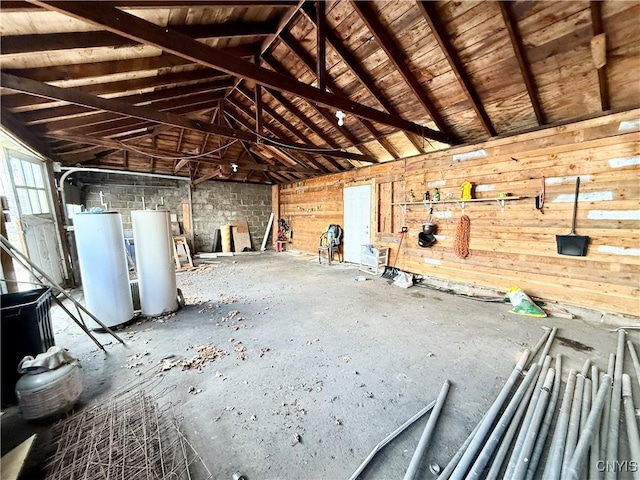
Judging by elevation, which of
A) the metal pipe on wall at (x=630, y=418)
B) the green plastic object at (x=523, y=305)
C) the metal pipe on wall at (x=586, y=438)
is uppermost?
the metal pipe on wall at (x=586, y=438)

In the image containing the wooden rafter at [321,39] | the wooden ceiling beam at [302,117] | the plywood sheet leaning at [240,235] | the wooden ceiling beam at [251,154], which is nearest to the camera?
the wooden rafter at [321,39]

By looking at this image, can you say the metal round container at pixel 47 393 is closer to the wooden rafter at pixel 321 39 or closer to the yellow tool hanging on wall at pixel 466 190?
the wooden rafter at pixel 321 39

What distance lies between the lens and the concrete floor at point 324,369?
4.96ft

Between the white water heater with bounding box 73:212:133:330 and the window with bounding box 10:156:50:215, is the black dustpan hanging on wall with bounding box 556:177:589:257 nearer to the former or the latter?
the white water heater with bounding box 73:212:133:330

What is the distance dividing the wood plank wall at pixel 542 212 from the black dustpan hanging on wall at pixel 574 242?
71 mm

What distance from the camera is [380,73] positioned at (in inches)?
146

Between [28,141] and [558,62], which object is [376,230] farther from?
[28,141]

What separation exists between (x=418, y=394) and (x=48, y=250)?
612 cm

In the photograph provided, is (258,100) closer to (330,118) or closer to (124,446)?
(330,118)

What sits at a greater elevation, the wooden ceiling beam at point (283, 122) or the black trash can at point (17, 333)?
the wooden ceiling beam at point (283, 122)

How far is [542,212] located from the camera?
12.3 feet

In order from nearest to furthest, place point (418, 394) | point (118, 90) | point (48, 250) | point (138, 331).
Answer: point (418, 394)
point (138, 331)
point (118, 90)
point (48, 250)

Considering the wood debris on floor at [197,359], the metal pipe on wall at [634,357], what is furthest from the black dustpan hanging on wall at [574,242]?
the wood debris on floor at [197,359]

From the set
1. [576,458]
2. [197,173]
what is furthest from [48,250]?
[576,458]
